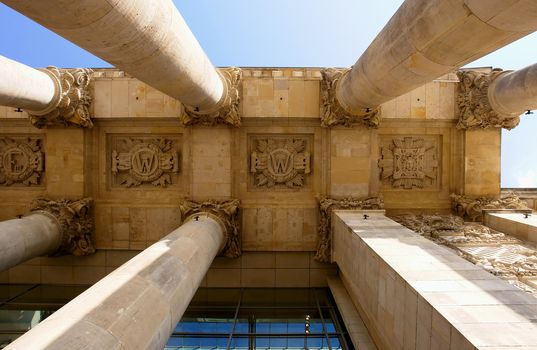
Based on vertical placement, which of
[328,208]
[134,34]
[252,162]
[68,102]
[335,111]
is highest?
[68,102]

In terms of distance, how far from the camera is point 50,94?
12648 millimetres

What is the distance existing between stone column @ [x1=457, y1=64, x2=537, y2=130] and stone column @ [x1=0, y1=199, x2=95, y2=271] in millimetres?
17444

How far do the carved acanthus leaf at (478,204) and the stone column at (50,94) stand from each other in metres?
17.0

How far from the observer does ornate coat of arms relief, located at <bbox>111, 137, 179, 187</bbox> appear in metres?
14.6

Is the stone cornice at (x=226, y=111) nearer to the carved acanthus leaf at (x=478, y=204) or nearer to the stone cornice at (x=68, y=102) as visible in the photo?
the stone cornice at (x=68, y=102)

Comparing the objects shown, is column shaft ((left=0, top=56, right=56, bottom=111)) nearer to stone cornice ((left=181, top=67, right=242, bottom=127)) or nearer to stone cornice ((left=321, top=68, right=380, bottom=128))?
stone cornice ((left=181, top=67, right=242, bottom=127))

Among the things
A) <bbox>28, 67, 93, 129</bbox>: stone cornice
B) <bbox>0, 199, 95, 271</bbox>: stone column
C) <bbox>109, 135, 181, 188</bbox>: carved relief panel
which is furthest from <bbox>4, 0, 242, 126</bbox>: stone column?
<bbox>0, 199, 95, 271</bbox>: stone column

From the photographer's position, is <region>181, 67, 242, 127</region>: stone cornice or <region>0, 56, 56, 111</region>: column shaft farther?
<region>181, 67, 242, 127</region>: stone cornice

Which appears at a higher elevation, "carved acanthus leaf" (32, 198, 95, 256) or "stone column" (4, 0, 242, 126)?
"stone column" (4, 0, 242, 126)

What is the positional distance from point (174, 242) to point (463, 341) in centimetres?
717

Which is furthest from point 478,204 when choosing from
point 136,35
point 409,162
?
point 136,35

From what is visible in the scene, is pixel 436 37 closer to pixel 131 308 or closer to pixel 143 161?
pixel 131 308

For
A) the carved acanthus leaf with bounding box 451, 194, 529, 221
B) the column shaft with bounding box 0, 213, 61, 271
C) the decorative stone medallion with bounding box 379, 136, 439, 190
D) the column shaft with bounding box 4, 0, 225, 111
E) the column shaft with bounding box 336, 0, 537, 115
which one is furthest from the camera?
the decorative stone medallion with bounding box 379, 136, 439, 190

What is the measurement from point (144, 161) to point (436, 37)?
12.7 metres
